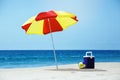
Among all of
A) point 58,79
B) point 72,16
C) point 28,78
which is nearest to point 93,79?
point 58,79

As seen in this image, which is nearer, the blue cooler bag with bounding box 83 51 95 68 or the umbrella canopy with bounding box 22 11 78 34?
the umbrella canopy with bounding box 22 11 78 34

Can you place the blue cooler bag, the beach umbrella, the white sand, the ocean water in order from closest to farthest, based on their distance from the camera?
the white sand → the beach umbrella → the blue cooler bag → the ocean water

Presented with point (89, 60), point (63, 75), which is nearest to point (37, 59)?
point (89, 60)

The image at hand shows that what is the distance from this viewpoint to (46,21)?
8344mm

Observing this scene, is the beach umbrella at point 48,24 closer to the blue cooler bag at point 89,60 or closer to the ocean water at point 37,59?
the blue cooler bag at point 89,60

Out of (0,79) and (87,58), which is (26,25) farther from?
(0,79)

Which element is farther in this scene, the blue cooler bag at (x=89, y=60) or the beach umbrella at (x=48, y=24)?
A: the blue cooler bag at (x=89, y=60)

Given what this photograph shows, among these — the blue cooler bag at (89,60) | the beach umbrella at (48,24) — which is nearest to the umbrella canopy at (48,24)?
the beach umbrella at (48,24)

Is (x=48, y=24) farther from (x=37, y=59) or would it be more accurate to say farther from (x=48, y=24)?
(x=37, y=59)

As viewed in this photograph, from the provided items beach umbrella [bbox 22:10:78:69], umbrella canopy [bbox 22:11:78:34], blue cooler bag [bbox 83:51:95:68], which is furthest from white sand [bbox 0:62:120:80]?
umbrella canopy [bbox 22:11:78:34]

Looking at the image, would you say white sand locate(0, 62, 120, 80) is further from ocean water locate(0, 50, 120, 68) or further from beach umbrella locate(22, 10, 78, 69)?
ocean water locate(0, 50, 120, 68)

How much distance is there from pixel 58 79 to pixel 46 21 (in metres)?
2.49

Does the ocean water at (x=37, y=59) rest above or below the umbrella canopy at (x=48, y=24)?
below

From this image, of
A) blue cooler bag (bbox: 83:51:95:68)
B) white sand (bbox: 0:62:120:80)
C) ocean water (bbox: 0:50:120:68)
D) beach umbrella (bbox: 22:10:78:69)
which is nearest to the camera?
white sand (bbox: 0:62:120:80)
